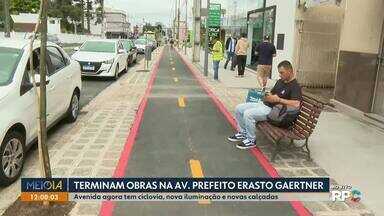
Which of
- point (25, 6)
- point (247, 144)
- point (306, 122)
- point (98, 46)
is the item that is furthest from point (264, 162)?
point (25, 6)

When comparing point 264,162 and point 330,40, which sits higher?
point 330,40

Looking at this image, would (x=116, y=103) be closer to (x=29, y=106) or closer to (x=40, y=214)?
(x=29, y=106)

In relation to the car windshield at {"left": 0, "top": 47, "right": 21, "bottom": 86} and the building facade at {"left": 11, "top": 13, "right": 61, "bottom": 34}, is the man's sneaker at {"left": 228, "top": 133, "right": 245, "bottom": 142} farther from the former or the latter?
the building facade at {"left": 11, "top": 13, "right": 61, "bottom": 34}

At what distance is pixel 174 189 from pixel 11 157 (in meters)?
2.19

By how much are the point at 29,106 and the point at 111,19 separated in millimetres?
77671

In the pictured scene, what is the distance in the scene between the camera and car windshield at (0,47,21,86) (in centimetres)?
612

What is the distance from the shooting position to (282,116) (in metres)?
6.92

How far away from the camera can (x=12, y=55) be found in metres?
6.69

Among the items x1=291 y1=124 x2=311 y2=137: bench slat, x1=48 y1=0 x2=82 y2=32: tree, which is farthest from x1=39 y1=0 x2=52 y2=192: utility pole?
x1=48 y1=0 x2=82 y2=32: tree

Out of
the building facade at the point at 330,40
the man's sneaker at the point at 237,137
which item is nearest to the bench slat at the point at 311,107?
the man's sneaker at the point at 237,137

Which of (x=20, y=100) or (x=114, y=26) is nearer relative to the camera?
(x=20, y=100)

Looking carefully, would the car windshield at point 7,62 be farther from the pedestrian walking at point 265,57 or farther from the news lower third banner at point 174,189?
the pedestrian walking at point 265,57

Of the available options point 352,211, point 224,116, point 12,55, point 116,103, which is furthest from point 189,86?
point 352,211

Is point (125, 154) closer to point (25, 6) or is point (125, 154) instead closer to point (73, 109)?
point (73, 109)
